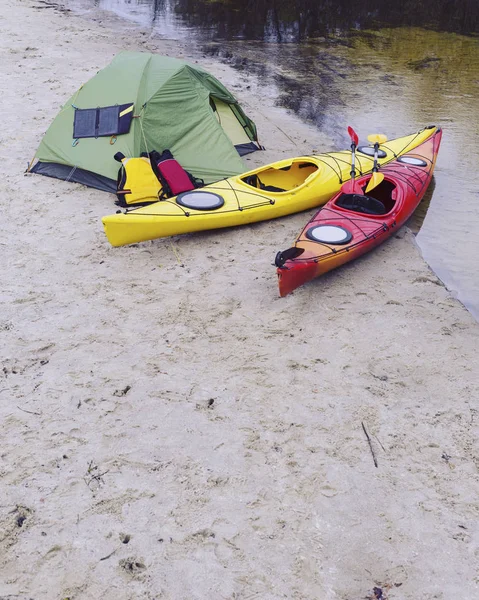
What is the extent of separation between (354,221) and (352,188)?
71cm

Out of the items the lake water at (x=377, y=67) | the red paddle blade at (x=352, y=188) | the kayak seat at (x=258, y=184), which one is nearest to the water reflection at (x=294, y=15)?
the lake water at (x=377, y=67)

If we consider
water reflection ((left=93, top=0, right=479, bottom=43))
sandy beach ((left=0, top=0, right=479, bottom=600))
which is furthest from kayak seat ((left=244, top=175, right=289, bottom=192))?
water reflection ((left=93, top=0, right=479, bottom=43))

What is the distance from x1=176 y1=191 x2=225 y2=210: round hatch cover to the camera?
6984 mm

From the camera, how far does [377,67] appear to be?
14.6 metres

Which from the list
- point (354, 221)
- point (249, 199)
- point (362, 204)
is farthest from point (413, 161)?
point (249, 199)

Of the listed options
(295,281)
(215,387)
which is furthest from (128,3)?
(215,387)

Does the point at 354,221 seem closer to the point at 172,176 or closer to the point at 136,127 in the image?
the point at 172,176

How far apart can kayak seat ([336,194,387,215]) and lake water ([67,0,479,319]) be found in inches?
32.8

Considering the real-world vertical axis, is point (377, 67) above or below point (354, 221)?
above

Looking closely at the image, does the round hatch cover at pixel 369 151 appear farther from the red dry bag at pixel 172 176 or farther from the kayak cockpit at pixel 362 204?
the red dry bag at pixel 172 176

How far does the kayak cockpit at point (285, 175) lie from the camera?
8.01m

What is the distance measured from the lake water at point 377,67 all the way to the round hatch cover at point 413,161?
545mm

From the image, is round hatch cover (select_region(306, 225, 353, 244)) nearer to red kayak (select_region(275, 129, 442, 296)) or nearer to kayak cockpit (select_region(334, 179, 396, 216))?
red kayak (select_region(275, 129, 442, 296))

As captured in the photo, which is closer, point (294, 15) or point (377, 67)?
point (377, 67)
